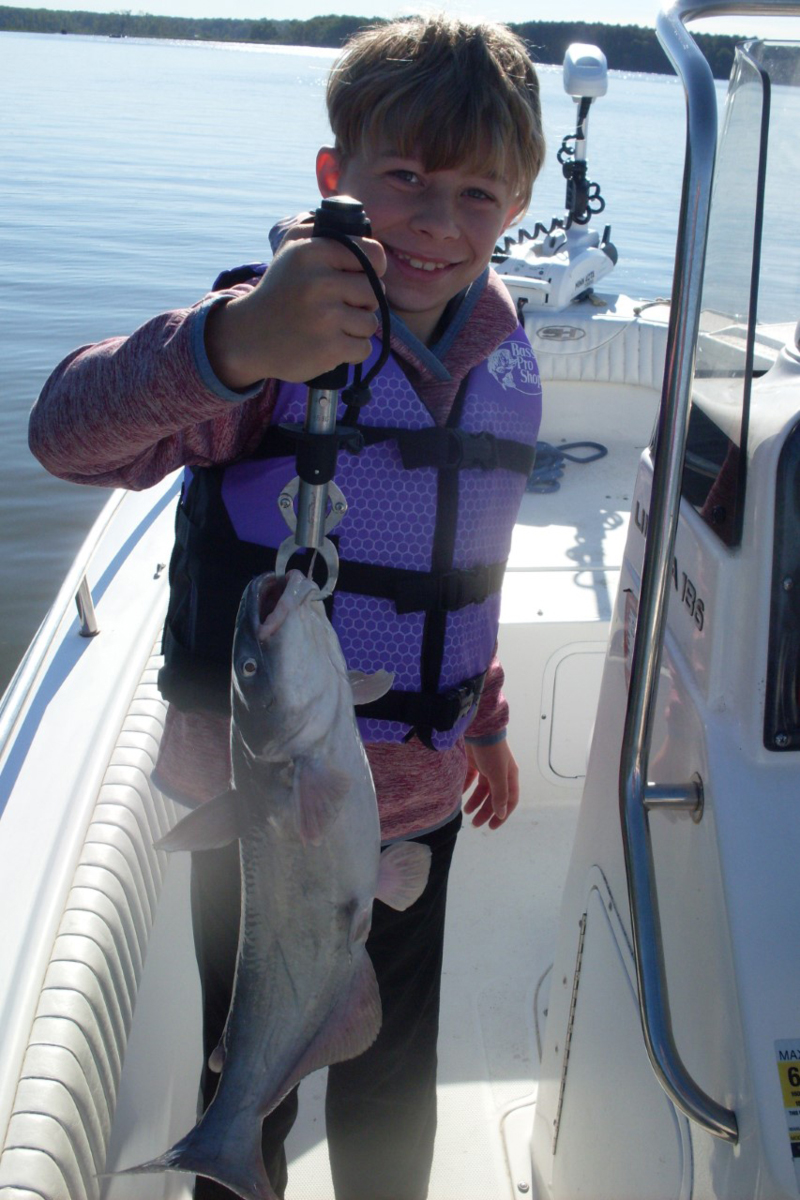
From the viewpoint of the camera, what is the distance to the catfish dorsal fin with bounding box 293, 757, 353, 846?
1176 millimetres

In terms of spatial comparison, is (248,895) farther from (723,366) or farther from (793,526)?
(723,366)

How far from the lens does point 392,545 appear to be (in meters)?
1.59

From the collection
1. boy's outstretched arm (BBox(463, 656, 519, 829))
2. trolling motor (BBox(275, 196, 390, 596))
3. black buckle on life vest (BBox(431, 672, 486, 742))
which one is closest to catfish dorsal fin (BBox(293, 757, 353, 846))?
trolling motor (BBox(275, 196, 390, 596))

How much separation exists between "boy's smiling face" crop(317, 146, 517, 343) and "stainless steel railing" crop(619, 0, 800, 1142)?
0.34 meters

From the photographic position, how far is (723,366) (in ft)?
4.68

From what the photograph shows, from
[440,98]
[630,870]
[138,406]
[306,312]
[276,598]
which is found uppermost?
[440,98]

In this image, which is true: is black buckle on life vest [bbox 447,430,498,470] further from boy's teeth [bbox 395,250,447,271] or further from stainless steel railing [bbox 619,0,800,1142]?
stainless steel railing [bbox 619,0,800,1142]

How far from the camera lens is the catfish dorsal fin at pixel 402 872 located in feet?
4.33

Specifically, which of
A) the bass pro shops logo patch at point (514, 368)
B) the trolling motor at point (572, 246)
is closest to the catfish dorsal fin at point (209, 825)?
the bass pro shops logo patch at point (514, 368)

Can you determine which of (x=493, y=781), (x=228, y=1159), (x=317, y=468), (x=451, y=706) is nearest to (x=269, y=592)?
(x=317, y=468)

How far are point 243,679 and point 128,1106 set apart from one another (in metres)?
1.08

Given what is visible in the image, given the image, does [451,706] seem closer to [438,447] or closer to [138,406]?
[438,447]

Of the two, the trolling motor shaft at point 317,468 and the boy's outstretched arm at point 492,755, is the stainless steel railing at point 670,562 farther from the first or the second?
the boy's outstretched arm at point 492,755

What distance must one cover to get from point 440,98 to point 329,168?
0.23 metres
